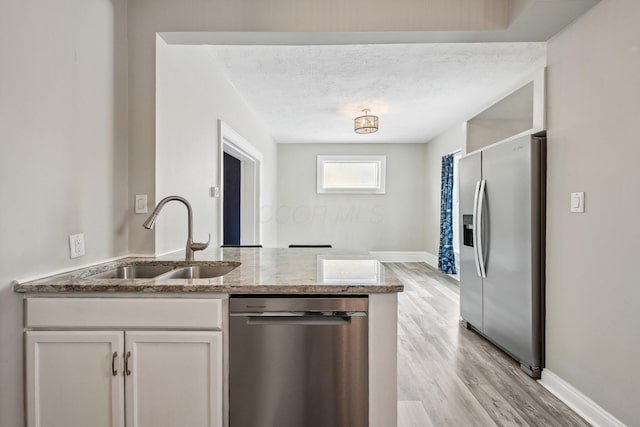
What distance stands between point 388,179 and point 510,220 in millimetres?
4477

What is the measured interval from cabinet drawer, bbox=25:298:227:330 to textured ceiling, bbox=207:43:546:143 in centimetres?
228

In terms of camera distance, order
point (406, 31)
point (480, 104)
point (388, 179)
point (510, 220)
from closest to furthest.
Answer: point (406, 31) → point (510, 220) → point (480, 104) → point (388, 179)

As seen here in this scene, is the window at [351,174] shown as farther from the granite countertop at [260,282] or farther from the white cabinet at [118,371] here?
the white cabinet at [118,371]

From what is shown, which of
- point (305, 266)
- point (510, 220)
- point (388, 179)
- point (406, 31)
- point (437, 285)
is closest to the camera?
point (305, 266)

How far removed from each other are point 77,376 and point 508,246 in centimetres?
275

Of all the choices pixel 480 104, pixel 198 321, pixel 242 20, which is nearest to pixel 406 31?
pixel 242 20

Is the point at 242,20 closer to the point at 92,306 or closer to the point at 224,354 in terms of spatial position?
the point at 92,306

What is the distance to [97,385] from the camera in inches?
50.1

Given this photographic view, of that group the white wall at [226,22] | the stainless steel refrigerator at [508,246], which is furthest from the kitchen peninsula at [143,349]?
the stainless steel refrigerator at [508,246]

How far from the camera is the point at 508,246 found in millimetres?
2504

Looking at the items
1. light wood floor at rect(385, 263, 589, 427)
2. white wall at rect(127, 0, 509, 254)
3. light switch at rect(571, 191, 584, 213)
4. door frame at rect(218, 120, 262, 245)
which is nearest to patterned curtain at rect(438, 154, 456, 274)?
light wood floor at rect(385, 263, 589, 427)

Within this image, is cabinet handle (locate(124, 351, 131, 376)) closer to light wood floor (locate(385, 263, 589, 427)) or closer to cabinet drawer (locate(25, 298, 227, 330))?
cabinet drawer (locate(25, 298, 227, 330))

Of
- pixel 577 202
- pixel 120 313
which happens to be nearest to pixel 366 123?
pixel 577 202

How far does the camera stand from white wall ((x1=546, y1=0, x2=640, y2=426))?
5.34ft
